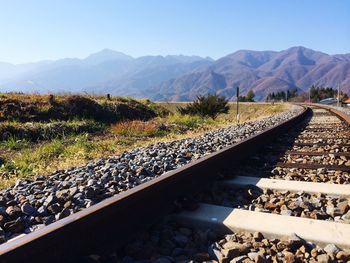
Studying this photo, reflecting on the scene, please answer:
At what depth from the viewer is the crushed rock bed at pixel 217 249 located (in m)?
2.40

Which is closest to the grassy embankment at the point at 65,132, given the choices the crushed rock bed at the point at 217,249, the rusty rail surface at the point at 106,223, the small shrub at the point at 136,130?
the small shrub at the point at 136,130

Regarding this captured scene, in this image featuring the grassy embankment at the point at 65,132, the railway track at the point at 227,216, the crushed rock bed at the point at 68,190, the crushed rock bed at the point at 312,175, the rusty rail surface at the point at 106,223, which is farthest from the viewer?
the grassy embankment at the point at 65,132

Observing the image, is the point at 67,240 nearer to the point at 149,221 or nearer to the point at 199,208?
the point at 149,221

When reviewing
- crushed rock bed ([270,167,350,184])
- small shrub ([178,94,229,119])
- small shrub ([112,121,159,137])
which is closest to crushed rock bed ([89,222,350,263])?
crushed rock bed ([270,167,350,184])

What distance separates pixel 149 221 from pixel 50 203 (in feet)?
2.75

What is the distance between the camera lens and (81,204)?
319 centimetres

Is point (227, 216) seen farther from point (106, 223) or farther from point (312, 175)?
point (312, 175)

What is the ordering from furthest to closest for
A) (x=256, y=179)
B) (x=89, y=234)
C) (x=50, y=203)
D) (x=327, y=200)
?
(x=256, y=179), (x=327, y=200), (x=50, y=203), (x=89, y=234)

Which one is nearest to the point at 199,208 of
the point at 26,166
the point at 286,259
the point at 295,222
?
the point at 295,222

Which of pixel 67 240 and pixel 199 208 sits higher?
pixel 67 240

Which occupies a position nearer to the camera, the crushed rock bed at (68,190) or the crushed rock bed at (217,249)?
the crushed rock bed at (217,249)

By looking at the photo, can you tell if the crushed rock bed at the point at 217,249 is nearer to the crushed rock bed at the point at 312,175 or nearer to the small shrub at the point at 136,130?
the crushed rock bed at the point at 312,175

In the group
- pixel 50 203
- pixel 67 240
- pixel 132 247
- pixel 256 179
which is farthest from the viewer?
pixel 256 179

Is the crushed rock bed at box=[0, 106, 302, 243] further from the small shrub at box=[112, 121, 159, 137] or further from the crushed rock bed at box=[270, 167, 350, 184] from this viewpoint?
the small shrub at box=[112, 121, 159, 137]
